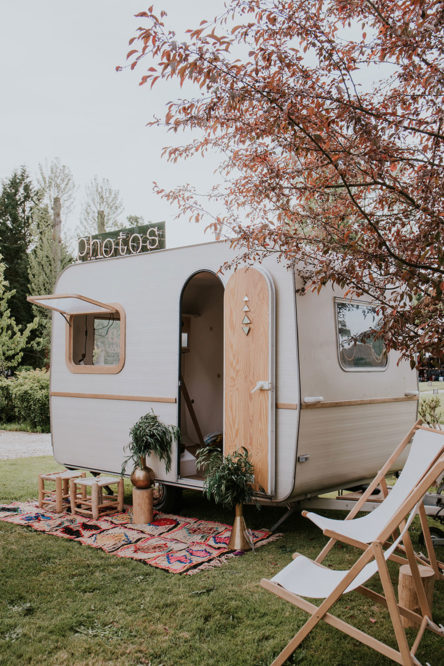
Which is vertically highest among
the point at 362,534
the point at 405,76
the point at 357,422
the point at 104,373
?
the point at 405,76

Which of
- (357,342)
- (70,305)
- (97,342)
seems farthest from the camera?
(97,342)

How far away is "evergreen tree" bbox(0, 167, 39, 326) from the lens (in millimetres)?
25406

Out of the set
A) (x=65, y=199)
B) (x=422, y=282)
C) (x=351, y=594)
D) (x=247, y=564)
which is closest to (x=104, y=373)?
(x=247, y=564)

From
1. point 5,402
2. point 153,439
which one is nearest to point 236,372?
point 153,439

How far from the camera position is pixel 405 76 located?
3850mm

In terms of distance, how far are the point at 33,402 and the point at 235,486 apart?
9.90 m

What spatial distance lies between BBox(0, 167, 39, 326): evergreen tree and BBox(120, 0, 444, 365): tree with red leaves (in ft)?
74.0

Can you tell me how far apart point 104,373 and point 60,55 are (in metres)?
4.05

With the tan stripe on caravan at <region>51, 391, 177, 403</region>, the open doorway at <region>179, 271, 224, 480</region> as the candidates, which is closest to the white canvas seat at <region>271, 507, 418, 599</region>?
the tan stripe on caravan at <region>51, 391, 177, 403</region>

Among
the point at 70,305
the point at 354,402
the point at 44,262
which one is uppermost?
the point at 44,262

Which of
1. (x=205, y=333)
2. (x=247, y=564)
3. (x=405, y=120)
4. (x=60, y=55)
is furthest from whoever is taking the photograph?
(x=205, y=333)

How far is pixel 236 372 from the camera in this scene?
5.35m

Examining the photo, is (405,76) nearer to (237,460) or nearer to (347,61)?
(347,61)

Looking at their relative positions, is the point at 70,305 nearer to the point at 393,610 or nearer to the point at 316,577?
the point at 316,577
